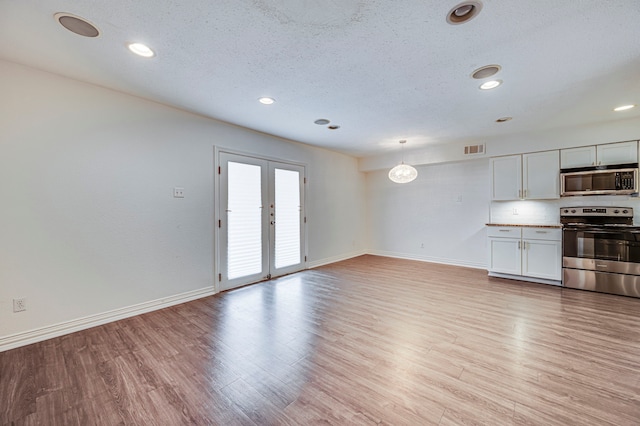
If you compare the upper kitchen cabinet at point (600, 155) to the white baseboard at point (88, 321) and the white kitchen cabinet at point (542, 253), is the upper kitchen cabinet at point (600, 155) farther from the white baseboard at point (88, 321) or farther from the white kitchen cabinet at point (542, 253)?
the white baseboard at point (88, 321)

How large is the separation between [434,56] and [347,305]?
288cm

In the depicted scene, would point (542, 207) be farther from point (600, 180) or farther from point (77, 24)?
point (77, 24)

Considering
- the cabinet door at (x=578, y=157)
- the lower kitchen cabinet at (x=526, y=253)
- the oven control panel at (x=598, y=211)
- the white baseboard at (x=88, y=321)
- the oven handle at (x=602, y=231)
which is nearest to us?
the white baseboard at (x=88, y=321)

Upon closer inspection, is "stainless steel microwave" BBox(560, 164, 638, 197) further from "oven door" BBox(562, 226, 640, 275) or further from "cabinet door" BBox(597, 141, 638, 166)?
"oven door" BBox(562, 226, 640, 275)

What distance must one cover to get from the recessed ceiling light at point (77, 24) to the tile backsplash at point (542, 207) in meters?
6.21

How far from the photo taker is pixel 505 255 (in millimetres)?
4531

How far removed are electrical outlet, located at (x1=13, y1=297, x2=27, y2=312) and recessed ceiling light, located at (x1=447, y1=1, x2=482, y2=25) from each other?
4.31 meters

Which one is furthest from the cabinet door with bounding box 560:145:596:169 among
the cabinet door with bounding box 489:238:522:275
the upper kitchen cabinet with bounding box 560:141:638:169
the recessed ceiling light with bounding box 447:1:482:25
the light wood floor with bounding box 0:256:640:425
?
the recessed ceiling light with bounding box 447:1:482:25

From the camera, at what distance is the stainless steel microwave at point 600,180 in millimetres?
3723

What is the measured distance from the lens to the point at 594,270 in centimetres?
378

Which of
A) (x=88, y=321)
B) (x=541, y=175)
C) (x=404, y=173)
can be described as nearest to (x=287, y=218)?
(x=404, y=173)

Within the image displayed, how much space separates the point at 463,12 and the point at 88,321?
4.37m

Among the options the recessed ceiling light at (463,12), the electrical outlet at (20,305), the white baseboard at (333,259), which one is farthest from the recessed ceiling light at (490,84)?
the electrical outlet at (20,305)

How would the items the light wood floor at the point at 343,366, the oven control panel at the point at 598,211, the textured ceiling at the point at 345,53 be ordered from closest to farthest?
the light wood floor at the point at 343,366 < the textured ceiling at the point at 345,53 < the oven control panel at the point at 598,211
